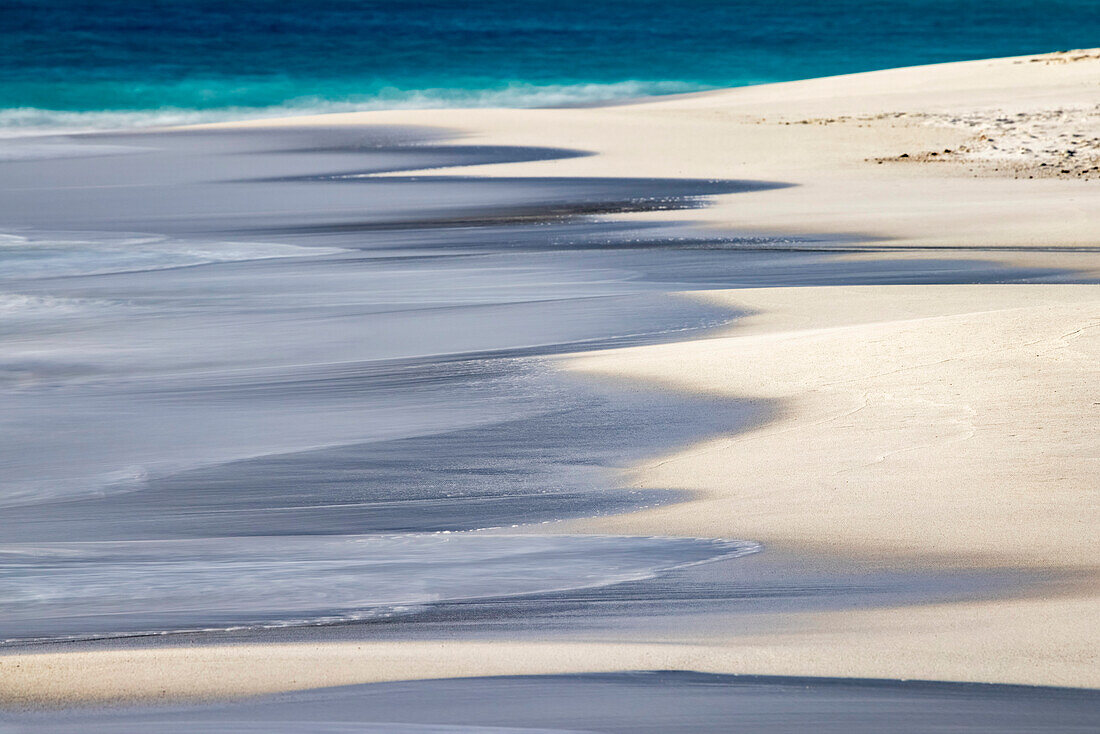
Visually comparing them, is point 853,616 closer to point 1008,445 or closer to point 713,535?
point 713,535

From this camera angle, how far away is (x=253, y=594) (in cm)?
434

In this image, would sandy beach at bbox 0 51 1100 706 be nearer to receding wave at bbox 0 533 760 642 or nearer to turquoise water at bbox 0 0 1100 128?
receding wave at bbox 0 533 760 642

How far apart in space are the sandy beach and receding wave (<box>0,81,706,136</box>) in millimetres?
25624

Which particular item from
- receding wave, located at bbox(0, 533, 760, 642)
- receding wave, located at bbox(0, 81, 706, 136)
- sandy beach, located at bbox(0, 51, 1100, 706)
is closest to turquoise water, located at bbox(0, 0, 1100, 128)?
receding wave, located at bbox(0, 81, 706, 136)

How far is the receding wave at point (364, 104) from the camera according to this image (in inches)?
1439

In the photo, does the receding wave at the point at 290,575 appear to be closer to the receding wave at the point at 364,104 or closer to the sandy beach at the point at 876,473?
the sandy beach at the point at 876,473

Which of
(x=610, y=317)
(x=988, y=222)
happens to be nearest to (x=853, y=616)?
(x=610, y=317)

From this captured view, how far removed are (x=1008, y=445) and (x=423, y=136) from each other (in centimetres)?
Result: 1826

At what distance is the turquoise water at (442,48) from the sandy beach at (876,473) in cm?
2932

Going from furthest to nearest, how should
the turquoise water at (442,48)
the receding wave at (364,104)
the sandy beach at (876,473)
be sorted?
1. the turquoise water at (442,48)
2. the receding wave at (364,104)
3. the sandy beach at (876,473)

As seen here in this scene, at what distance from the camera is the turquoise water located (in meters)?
43.2

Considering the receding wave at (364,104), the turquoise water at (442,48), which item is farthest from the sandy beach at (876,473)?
the turquoise water at (442,48)

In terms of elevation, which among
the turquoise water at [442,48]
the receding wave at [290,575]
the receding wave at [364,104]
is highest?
the turquoise water at [442,48]

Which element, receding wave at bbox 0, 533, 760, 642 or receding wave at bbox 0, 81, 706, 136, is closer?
receding wave at bbox 0, 533, 760, 642
